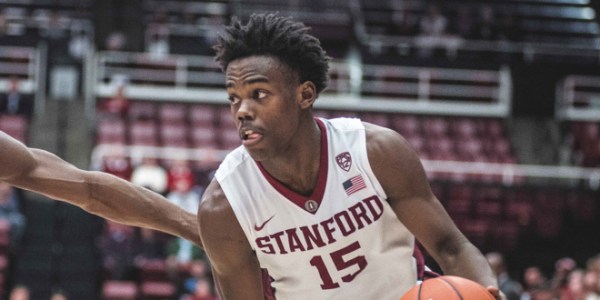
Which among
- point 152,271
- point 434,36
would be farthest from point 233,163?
point 434,36

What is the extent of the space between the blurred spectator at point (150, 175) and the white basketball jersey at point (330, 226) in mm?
9307

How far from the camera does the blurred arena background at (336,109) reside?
13648 mm

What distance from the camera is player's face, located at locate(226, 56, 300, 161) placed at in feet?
12.5

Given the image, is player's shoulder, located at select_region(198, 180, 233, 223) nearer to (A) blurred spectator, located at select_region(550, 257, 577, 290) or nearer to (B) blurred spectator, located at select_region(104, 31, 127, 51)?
(A) blurred spectator, located at select_region(550, 257, 577, 290)

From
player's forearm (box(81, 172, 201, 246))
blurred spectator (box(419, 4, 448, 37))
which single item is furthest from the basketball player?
blurred spectator (box(419, 4, 448, 37))

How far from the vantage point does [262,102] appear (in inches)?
150

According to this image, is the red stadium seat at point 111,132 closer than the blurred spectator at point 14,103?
Yes

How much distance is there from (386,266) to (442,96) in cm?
1557

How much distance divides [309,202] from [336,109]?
45.8 feet

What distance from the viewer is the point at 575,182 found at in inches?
675

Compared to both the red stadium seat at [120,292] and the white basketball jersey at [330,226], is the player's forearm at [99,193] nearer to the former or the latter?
the white basketball jersey at [330,226]

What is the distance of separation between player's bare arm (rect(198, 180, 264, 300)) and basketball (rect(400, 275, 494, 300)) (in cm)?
83

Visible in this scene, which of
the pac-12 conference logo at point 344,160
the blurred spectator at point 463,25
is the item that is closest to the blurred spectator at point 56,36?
the blurred spectator at point 463,25

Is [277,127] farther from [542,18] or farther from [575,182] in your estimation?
[542,18]
